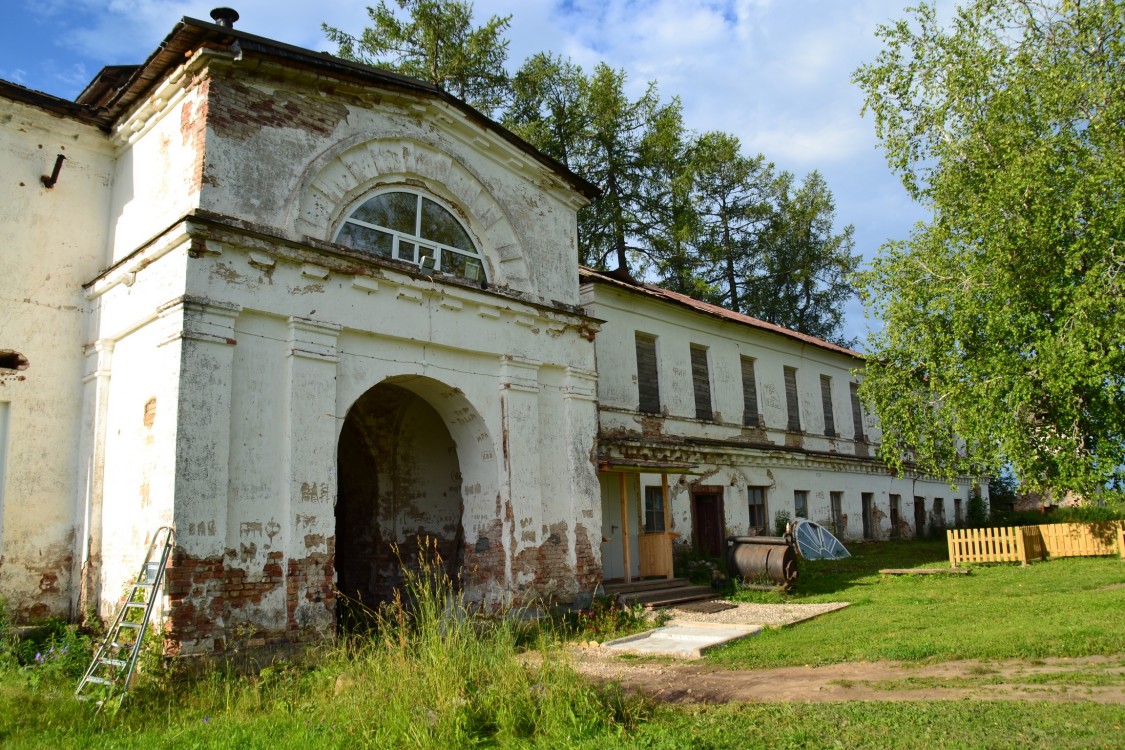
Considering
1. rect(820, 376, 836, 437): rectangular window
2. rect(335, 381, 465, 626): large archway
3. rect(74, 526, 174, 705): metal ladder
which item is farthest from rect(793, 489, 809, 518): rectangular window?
rect(74, 526, 174, 705): metal ladder

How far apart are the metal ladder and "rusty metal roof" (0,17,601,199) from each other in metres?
5.54

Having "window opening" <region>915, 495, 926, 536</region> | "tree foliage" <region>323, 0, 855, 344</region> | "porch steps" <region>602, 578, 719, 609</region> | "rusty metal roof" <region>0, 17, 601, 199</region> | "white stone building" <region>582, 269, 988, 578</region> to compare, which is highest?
"tree foliage" <region>323, 0, 855, 344</region>

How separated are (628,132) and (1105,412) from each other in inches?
766

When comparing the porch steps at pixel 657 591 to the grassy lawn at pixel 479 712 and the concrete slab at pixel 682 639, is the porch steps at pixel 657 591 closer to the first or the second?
the concrete slab at pixel 682 639

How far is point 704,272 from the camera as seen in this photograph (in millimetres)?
35031

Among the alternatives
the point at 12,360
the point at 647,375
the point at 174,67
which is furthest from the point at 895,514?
the point at 12,360

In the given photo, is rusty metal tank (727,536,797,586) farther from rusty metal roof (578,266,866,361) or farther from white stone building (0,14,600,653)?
rusty metal roof (578,266,866,361)

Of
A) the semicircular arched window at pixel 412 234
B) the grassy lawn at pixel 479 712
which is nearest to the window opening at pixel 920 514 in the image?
the grassy lawn at pixel 479 712

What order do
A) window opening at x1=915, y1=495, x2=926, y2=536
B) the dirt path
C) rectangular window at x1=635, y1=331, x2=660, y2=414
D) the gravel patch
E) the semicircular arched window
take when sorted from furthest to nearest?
window opening at x1=915, y1=495, x2=926, y2=536 < rectangular window at x1=635, y1=331, x2=660, y2=414 < the gravel patch < the semicircular arched window < the dirt path

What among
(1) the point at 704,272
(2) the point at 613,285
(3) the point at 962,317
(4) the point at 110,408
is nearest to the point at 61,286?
(4) the point at 110,408

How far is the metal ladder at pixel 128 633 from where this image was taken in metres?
7.28

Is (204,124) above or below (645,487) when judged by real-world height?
above

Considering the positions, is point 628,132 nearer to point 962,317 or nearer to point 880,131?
point 880,131

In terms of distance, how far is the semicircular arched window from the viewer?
34.7ft
